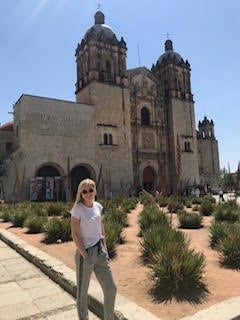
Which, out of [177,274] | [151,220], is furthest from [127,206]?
[177,274]

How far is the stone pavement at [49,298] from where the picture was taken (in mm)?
3746

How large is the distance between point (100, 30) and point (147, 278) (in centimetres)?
3494

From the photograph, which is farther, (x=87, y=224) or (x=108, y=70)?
(x=108, y=70)

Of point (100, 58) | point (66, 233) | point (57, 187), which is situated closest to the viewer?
point (66, 233)

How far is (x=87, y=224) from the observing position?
3572 millimetres

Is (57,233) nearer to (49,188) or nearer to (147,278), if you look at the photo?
(147,278)

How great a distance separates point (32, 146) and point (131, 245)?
22257mm

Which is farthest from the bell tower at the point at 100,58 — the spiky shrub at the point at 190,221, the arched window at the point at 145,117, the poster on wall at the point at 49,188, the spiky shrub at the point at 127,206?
the spiky shrub at the point at 190,221

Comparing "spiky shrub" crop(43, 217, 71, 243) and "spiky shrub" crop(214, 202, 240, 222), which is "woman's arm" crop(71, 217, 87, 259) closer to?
"spiky shrub" crop(43, 217, 71, 243)

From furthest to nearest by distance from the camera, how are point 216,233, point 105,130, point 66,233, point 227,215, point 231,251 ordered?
point 105,130 < point 227,215 < point 66,233 < point 216,233 < point 231,251

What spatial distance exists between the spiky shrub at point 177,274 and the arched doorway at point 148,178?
1270 inches

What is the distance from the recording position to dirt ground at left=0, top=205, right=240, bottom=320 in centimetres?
407

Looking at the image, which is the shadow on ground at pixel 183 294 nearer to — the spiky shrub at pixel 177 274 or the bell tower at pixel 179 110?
the spiky shrub at pixel 177 274

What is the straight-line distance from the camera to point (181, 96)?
41344mm
